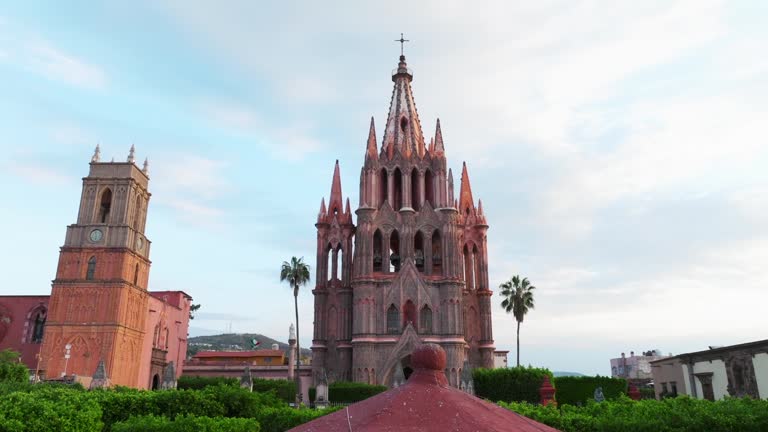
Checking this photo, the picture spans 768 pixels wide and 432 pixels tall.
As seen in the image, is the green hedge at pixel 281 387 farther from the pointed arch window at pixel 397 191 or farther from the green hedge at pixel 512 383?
the pointed arch window at pixel 397 191

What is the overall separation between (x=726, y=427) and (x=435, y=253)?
32599 millimetres

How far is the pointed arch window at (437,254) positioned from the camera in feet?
137

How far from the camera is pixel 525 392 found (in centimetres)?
3388

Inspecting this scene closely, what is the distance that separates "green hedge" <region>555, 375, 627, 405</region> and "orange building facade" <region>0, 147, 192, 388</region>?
2955 centimetres

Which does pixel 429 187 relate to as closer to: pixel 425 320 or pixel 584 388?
pixel 425 320

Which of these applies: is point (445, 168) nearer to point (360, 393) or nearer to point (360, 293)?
point (360, 293)

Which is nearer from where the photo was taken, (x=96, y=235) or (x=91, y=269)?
(x=91, y=269)

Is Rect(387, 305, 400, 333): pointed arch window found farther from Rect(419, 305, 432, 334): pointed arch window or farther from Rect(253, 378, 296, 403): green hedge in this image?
Rect(253, 378, 296, 403): green hedge

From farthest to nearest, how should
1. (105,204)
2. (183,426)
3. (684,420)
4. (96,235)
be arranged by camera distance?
(105,204) → (96,235) → (183,426) → (684,420)

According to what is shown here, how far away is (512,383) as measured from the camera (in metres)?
34.5

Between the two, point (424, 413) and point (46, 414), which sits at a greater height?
point (424, 413)

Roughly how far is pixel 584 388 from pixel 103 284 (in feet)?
119

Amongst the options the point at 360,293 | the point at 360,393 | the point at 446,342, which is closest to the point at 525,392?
the point at 446,342

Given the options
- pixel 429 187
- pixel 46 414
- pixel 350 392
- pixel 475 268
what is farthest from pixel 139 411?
pixel 475 268
